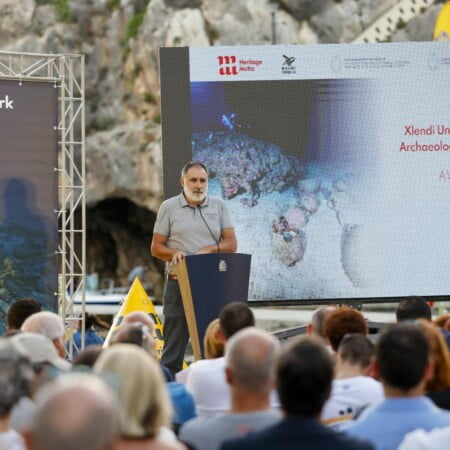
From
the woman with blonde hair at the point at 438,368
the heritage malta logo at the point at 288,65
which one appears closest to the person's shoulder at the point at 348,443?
the woman with blonde hair at the point at 438,368

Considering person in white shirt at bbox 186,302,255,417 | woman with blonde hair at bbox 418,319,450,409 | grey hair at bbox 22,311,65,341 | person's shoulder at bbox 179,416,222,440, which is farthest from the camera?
grey hair at bbox 22,311,65,341

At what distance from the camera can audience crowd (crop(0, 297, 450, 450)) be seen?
A: 2431mm

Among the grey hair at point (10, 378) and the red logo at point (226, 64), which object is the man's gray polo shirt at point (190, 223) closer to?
the red logo at point (226, 64)

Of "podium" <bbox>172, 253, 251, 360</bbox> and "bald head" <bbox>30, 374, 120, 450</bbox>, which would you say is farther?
"podium" <bbox>172, 253, 251, 360</bbox>

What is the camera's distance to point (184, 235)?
8156 mm

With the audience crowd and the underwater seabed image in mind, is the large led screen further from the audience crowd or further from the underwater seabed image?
the audience crowd

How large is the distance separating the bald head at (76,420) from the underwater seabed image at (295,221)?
7.95 meters

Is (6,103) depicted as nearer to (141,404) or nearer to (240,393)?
(240,393)

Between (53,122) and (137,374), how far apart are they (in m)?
7.76

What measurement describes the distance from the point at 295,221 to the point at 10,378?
7.09 meters

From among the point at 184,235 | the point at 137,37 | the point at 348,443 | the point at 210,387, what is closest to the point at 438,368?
the point at 210,387

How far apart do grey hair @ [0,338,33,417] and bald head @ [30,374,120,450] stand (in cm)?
111

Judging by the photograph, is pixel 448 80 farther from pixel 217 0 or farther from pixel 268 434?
pixel 217 0

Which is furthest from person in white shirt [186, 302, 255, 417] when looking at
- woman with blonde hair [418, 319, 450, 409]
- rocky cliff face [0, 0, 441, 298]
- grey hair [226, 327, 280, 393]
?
rocky cliff face [0, 0, 441, 298]
